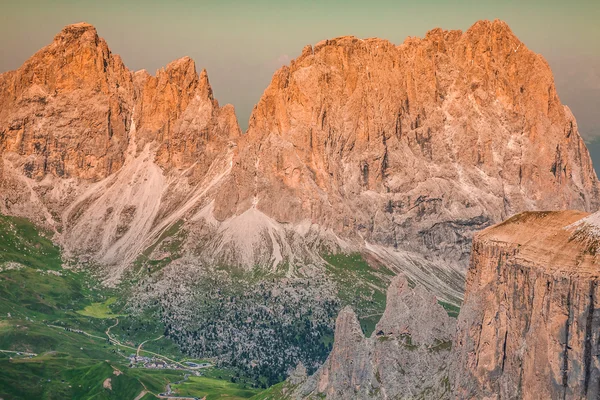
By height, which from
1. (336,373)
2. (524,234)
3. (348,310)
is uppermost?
(524,234)

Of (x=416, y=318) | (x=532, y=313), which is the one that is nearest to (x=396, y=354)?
(x=416, y=318)

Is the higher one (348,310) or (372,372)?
(348,310)

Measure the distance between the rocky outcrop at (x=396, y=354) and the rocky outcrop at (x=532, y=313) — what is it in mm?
16861

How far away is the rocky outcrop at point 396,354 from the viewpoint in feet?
467

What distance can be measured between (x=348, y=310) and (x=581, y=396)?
74859 millimetres

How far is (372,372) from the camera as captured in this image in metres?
153

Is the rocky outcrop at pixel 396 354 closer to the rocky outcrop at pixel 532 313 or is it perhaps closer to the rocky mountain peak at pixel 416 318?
the rocky mountain peak at pixel 416 318

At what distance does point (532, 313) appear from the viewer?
105188 millimetres

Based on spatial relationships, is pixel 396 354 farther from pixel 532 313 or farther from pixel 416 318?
pixel 532 313

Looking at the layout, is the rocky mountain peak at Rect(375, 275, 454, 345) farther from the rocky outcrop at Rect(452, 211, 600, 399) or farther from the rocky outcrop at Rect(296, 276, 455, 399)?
the rocky outcrop at Rect(452, 211, 600, 399)

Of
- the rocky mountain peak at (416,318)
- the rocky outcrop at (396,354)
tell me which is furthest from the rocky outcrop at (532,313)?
the rocky mountain peak at (416,318)

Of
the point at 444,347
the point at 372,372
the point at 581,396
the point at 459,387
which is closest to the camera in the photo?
the point at 581,396

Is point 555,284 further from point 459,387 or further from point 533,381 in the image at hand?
point 459,387

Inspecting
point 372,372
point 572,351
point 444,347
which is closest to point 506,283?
point 572,351
